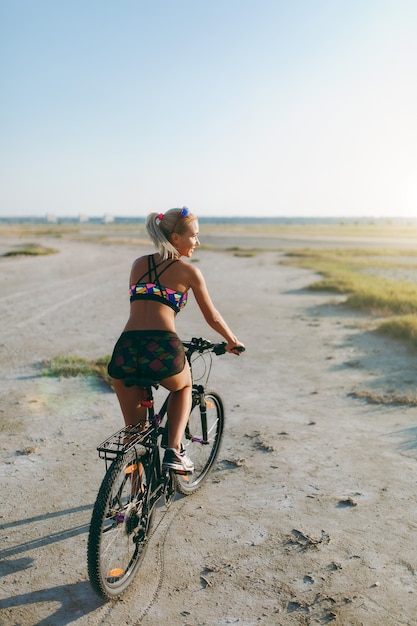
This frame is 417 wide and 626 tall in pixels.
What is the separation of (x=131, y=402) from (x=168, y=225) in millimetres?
1181

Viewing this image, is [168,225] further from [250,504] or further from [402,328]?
[402,328]

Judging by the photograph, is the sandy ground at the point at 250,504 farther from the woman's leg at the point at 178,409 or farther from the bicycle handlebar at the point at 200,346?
the bicycle handlebar at the point at 200,346

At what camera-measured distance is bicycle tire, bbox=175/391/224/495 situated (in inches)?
186

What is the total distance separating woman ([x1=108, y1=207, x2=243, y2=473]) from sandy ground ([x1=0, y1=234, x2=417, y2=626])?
784 millimetres

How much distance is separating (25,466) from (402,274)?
23.1 metres

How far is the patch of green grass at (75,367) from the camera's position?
807 centimetres

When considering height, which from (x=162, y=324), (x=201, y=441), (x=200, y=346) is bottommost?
(x=201, y=441)

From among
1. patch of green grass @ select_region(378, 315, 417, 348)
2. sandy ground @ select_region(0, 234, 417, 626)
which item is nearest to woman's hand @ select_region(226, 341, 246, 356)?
sandy ground @ select_region(0, 234, 417, 626)

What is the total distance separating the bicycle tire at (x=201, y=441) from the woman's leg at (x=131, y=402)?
0.99 m

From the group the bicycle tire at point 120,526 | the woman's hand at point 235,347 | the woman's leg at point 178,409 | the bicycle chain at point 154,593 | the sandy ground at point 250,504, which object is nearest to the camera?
the bicycle tire at point 120,526

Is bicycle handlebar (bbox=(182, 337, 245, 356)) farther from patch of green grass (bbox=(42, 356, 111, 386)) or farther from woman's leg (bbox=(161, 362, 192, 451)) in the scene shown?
patch of green grass (bbox=(42, 356, 111, 386))

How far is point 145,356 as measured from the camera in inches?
134

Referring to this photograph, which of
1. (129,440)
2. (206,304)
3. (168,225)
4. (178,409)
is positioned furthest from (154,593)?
(168,225)

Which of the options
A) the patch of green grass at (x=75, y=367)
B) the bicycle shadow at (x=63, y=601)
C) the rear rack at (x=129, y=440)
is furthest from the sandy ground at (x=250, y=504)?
the rear rack at (x=129, y=440)
